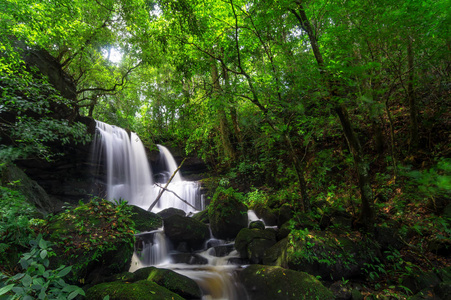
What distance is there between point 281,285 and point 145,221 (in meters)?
5.54

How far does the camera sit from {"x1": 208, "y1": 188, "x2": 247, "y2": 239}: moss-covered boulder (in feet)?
23.6

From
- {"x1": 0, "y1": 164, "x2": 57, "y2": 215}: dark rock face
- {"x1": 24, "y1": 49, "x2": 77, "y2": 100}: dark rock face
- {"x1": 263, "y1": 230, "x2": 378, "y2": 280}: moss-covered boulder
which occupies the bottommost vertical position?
{"x1": 263, "y1": 230, "x2": 378, "y2": 280}: moss-covered boulder

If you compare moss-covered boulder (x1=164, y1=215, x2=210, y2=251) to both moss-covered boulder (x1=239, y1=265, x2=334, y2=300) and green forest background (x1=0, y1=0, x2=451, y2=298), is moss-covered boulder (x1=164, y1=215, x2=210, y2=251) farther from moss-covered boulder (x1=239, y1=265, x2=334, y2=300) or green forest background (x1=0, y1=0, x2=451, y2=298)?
green forest background (x1=0, y1=0, x2=451, y2=298)

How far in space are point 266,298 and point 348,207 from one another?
3300mm

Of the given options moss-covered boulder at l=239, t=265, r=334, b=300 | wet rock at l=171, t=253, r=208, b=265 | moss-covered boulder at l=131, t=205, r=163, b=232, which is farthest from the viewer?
moss-covered boulder at l=131, t=205, r=163, b=232

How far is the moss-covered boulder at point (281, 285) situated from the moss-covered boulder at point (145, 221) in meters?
4.33

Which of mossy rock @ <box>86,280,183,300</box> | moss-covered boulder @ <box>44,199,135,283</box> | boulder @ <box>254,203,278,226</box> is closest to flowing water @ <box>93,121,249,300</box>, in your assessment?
moss-covered boulder @ <box>44,199,135,283</box>

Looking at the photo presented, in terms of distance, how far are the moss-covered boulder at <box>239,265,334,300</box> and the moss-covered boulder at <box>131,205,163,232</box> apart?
4.33m

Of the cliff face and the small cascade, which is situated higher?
the cliff face

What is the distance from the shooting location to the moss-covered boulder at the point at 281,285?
11.6ft

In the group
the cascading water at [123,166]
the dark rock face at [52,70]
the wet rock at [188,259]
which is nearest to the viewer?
the wet rock at [188,259]

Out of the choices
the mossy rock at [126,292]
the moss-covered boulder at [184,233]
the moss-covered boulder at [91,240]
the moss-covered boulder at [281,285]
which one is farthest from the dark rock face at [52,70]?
the moss-covered boulder at [281,285]

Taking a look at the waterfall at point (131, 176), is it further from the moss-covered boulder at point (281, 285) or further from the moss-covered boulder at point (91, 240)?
the moss-covered boulder at point (281, 285)

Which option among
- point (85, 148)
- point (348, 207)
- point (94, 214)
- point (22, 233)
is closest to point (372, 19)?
point (348, 207)
